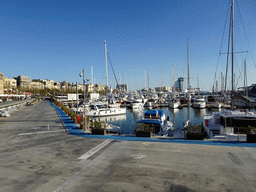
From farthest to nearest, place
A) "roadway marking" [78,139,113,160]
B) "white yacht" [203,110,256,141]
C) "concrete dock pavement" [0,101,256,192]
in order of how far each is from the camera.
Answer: "white yacht" [203,110,256,141] < "roadway marking" [78,139,113,160] < "concrete dock pavement" [0,101,256,192]

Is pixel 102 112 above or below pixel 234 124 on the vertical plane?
below

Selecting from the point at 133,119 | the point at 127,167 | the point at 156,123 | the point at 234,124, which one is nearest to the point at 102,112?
the point at 133,119

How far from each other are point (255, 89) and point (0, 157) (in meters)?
176

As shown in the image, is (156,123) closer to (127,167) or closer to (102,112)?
(127,167)

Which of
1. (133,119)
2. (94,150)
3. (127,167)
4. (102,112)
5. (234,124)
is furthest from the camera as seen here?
(133,119)

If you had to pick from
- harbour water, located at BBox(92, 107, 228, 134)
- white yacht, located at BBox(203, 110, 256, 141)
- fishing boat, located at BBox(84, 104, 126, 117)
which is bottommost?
harbour water, located at BBox(92, 107, 228, 134)

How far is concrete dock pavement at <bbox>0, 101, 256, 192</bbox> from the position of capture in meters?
7.61

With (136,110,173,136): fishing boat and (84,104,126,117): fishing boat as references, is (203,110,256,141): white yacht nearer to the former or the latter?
(136,110,173,136): fishing boat

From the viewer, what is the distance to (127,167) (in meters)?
9.59

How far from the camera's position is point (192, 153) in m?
11.8

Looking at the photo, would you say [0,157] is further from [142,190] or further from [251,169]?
[251,169]

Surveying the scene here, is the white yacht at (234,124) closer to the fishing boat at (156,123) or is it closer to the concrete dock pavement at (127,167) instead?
the concrete dock pavement at (127,167)

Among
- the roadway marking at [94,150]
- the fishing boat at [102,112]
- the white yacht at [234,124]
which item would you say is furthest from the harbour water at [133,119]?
the white yacht at [234,124]

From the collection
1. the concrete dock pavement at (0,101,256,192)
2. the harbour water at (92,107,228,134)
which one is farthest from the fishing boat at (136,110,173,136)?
the concrete dock pavement at (0,101,256,192)
